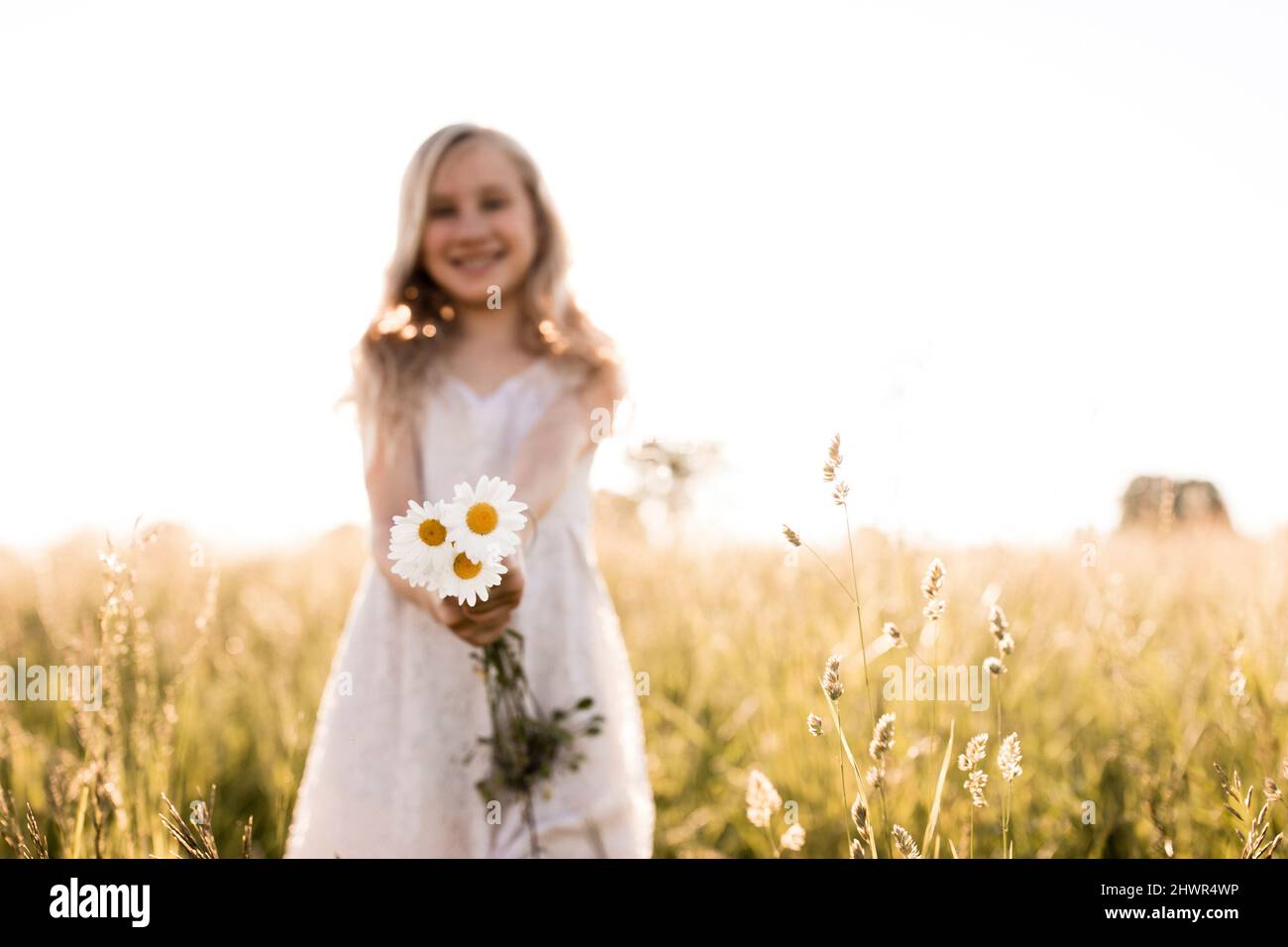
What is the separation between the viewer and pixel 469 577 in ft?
3.73

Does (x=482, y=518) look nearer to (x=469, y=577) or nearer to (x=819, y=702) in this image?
(x=469, y=577)

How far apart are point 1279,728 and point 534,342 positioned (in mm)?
1717

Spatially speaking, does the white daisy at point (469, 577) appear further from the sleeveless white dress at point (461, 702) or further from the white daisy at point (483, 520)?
the sleeveless white dress at point (461, 702)

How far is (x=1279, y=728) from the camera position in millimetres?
1770

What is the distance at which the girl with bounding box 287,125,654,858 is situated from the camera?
162cm

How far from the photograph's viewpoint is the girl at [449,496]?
1.62 meters

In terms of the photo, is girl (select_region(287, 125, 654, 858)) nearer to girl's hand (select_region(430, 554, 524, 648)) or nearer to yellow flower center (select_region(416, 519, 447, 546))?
girl's hand (select_region(430, 554, 524, 648))

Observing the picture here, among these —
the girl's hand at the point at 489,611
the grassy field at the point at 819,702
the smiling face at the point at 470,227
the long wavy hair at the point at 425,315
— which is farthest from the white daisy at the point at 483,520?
the smiling face at the point at 470,227

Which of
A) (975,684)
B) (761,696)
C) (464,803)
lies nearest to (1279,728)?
(975,684)

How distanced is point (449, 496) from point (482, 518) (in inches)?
22.2

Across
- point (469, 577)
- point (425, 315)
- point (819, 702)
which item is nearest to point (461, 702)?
point (469, 577)

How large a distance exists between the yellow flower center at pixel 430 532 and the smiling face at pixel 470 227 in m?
0.75

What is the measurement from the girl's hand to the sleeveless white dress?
11.8 inches
